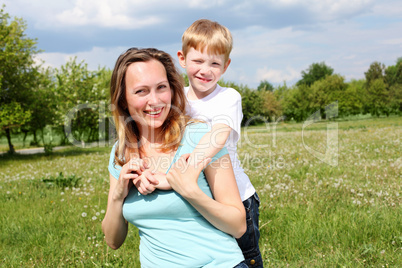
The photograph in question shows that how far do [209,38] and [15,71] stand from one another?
22.9m

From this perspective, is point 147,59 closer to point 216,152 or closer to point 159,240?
point 216,152

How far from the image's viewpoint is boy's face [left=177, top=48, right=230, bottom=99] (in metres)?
3.33

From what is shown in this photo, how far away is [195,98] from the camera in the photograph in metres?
3.41

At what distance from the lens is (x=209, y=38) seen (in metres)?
3.31

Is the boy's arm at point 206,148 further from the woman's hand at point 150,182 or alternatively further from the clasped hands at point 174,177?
the woman's hand at point 150,182

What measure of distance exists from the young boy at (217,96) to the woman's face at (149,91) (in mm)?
607

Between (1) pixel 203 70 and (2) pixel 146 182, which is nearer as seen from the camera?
(2) pixel 146 182

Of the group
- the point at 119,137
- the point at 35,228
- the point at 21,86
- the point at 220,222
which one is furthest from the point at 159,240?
the point at 21,86

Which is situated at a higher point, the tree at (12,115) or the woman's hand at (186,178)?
the tree at (12,115)

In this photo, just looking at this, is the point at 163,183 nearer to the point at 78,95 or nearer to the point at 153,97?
the point at 153,97

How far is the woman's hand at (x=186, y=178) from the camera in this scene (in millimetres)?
1943

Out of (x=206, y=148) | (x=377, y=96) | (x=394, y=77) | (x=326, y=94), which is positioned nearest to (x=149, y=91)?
(x=206, y=148)

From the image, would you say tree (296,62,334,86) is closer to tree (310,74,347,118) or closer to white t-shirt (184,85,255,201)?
tree (310,74,347,118)

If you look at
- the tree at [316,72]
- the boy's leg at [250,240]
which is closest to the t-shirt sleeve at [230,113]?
the boy's leg at [250,240]
